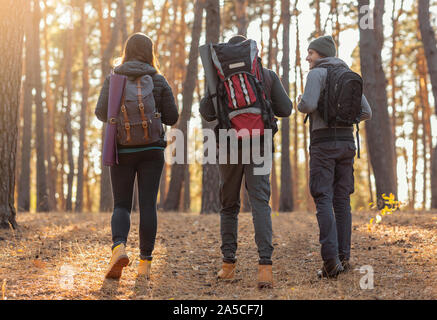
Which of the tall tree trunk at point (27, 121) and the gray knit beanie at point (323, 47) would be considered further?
the tall tree trunk at point (27, 121)

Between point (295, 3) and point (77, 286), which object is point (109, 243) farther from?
point (295, 3)

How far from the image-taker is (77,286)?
446cm

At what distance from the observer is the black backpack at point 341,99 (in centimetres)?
487

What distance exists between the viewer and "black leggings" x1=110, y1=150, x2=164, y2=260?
4609 millimetres

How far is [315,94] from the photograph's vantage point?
487cm

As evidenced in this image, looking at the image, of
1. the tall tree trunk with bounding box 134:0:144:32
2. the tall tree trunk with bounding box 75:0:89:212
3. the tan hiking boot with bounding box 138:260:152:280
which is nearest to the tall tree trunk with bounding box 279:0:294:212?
the tall tree trunk with bounding box 134:0:144:32

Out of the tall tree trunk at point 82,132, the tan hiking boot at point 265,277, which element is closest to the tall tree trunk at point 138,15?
the tall tree trunk at point 82,132

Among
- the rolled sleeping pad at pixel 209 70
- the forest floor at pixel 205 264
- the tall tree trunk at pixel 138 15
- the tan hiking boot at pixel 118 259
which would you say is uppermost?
the tall tree trunk at pixel 138 15

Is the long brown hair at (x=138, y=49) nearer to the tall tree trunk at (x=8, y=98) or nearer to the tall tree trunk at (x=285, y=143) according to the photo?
the tall tree trunk at (x=8, y=98)

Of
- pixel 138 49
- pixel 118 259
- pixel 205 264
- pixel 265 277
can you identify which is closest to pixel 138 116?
pixel 138 49

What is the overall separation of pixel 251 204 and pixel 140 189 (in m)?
1.07

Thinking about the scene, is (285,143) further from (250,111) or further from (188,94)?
(250,111)

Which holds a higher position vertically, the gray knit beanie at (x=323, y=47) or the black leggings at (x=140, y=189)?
the gray knit beanie at (x=323, y=47)

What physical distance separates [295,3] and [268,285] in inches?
Result: 641
